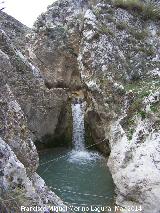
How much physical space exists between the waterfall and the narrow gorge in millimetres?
51

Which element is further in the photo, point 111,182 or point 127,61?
point 127,61

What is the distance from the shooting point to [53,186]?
46.1ft

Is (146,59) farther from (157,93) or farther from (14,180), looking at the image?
(14,180)

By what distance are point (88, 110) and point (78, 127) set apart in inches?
52.8

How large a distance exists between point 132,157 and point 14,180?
22.3 ft

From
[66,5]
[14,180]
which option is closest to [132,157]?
[14,180]

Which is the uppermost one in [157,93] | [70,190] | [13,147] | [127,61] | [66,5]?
[66,5]

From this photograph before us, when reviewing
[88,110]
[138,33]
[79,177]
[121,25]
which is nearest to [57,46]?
[88,110]

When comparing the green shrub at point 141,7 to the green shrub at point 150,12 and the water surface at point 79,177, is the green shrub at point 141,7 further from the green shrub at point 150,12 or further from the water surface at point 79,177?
the water surface at point 79,177

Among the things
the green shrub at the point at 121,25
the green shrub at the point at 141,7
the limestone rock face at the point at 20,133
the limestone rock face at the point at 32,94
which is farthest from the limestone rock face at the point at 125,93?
the limestone rock face at the point at 20,133

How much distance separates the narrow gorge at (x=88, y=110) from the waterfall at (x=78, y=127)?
51mm

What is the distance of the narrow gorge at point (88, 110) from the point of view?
9.62m

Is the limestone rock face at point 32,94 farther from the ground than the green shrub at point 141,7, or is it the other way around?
the green shrub at point 141,7

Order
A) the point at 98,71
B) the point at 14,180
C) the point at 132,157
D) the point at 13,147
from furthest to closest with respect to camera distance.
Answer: the point at 98,71, the point at 132,157, the point at 13,147, the point at 14,180
